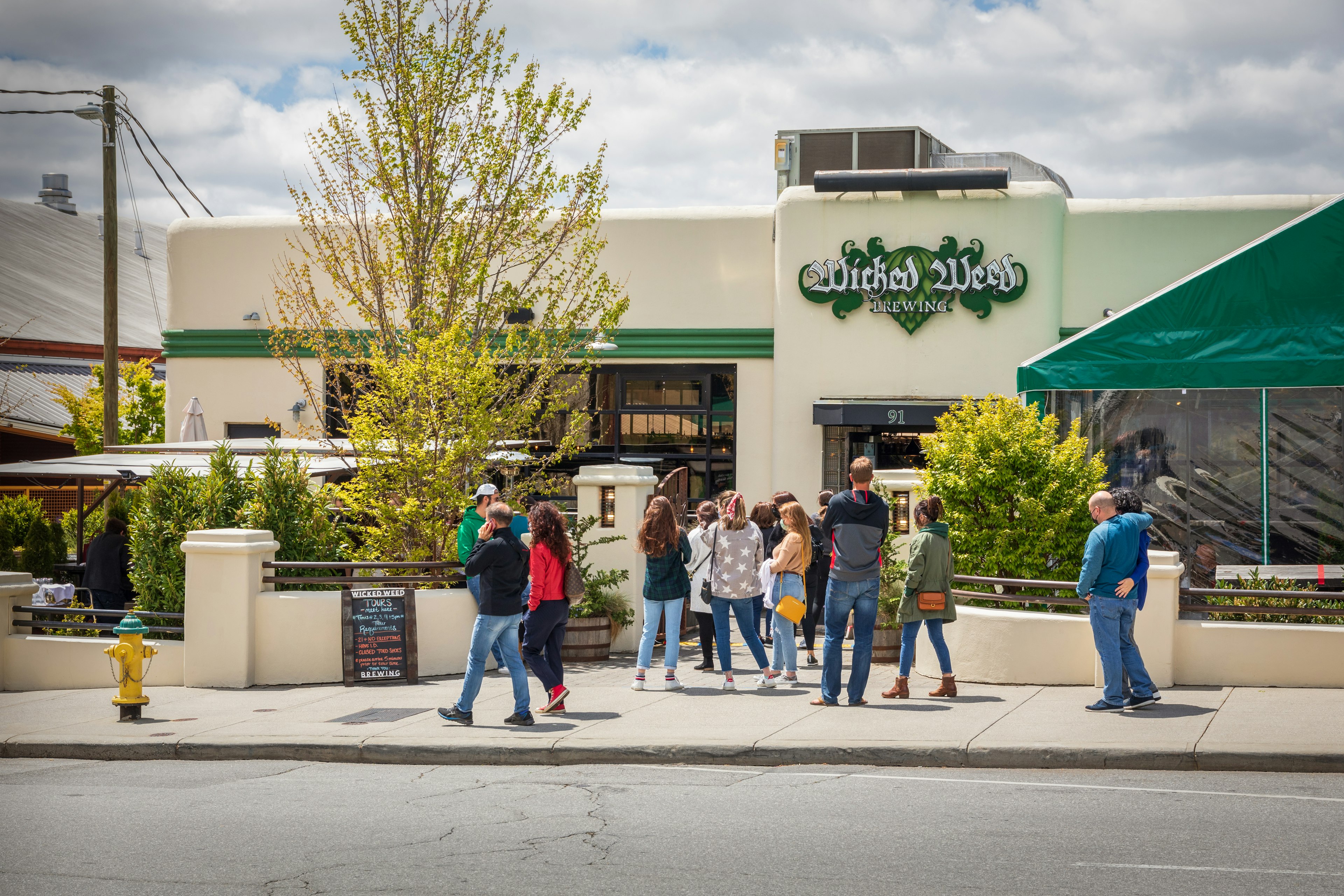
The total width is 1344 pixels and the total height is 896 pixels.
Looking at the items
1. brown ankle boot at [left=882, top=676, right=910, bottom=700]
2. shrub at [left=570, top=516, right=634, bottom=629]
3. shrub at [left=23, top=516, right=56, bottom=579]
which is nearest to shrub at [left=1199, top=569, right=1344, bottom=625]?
brown ankle boot at [left=882, top=676, right=910, bottom=700]

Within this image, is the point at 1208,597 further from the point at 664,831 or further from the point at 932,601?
the point at 664,831

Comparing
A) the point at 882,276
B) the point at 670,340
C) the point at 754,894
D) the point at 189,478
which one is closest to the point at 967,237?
the point at 882,276

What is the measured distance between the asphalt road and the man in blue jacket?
5.15ft

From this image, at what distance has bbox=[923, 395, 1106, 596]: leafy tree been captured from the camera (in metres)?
11.4

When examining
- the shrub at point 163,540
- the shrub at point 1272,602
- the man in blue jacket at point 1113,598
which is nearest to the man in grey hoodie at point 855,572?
the man in blue jacket at point 1113,598

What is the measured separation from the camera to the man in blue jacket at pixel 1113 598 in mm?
9195

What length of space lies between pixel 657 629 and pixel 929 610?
8.06 feet

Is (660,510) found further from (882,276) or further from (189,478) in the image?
(882,276)

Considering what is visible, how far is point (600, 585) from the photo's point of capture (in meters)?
12.9

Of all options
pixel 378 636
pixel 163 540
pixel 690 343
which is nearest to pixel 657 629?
pixel 378 636

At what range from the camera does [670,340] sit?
21875 mm

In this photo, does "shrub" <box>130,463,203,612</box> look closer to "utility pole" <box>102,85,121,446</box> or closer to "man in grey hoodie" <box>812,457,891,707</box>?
"man in grey hoodie" <box>812,457,891,707</box>

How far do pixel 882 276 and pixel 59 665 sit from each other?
47.0ft

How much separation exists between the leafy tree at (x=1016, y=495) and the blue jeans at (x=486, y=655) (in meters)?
4.75
